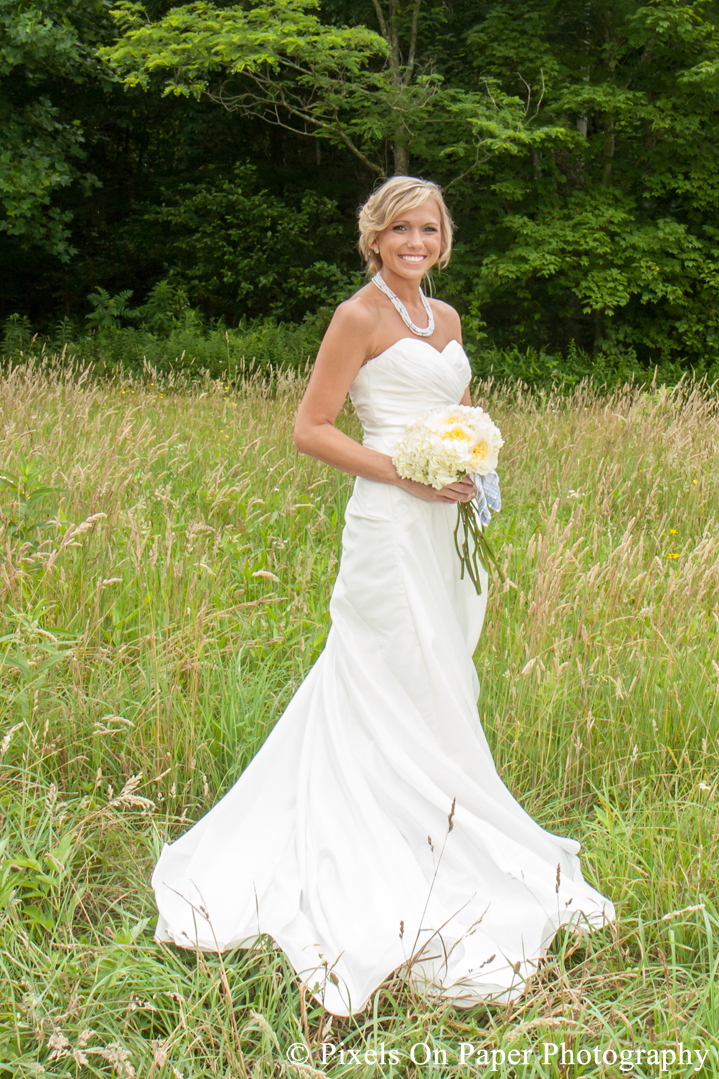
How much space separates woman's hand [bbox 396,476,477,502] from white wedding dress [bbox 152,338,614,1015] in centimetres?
5

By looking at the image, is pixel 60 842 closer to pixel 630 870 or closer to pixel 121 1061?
pixel 121 1061

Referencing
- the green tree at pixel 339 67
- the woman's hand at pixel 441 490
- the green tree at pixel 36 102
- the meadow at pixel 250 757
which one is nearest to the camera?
the meadow at pixel 250 757

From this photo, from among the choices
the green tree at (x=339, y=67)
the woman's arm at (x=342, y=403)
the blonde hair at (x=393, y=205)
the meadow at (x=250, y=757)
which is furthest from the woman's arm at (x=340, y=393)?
the green tree at (x=339, y=67)

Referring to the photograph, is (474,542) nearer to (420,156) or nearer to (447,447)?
(447,447)

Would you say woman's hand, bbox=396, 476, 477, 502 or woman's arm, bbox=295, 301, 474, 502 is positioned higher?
woman's arm, bbox=295, 301, 474, 502

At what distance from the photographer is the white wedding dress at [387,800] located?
85.7 inches

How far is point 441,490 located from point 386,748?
739mm

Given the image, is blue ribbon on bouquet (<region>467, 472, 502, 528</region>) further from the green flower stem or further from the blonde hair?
the blonde hair

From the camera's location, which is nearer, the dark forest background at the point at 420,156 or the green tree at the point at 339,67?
the green tree at the point at 339,67

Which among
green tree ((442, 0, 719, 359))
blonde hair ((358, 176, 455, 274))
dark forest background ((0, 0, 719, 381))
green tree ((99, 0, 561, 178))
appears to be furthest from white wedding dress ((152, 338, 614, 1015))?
green tree ((442, 0, 719, 359))

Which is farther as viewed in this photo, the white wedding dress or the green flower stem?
the green flower stem

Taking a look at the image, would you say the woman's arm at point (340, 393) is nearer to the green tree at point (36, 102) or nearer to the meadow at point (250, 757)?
the meadow at point (250, 757)

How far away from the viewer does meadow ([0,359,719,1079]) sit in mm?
1871

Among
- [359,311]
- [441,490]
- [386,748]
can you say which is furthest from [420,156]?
[386,748]
